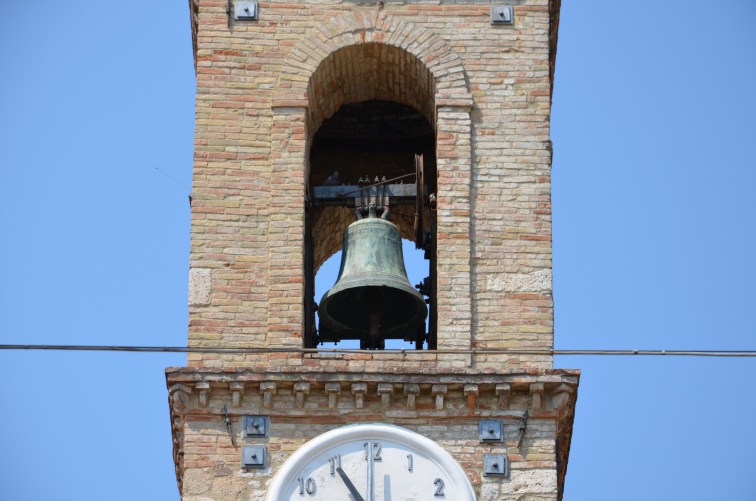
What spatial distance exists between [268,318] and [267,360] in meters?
0.42

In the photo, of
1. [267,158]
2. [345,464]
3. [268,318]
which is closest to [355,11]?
[267,158]

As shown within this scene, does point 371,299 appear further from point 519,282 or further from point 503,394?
point 503,394

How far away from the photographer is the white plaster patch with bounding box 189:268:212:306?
22.2 meters

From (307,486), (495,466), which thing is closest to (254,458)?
(307,486)

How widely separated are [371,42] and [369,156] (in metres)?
2.28

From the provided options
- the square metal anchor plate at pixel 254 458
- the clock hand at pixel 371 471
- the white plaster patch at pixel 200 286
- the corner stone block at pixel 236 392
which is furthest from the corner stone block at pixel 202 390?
the clock hand at pixel 371 471

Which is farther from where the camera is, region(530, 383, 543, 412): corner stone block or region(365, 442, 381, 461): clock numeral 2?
region(530, 383, 543, 412): corner stone block

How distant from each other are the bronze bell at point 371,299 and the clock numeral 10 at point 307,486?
2238 mm

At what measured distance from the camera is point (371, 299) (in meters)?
23.1

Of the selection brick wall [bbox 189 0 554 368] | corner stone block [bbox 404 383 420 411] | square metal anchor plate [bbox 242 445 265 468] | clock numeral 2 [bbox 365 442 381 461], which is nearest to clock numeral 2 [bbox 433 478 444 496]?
clock numeral 2 [bbox 365 442 381 461]

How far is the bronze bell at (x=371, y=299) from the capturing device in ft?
74.8

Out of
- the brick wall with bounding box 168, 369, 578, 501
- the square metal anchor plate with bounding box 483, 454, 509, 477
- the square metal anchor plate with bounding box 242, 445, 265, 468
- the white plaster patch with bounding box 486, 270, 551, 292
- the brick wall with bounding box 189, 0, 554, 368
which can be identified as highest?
the brick wall with bounding box 189, 0, 554, 368

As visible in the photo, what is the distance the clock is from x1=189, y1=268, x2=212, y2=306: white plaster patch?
176cm

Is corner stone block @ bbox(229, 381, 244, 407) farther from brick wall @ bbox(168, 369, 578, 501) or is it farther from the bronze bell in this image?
the bronze bell
